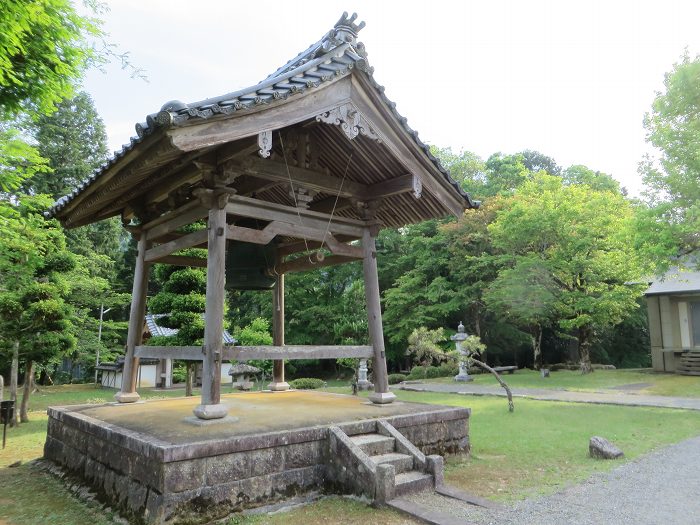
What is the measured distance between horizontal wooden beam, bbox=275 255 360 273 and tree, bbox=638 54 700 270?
1075 cm

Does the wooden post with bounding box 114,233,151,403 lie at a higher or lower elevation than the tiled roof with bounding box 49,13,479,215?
lower

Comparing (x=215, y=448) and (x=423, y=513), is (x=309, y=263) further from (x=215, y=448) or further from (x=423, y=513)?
(x=423, y=513)

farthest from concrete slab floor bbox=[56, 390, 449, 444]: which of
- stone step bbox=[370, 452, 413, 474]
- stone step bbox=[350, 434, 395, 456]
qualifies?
stone step bbox=[370, 452, 413, 474]

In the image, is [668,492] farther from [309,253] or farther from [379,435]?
[309,253]

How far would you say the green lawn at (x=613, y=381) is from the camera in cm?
1633

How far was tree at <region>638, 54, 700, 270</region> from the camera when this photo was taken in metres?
14.1

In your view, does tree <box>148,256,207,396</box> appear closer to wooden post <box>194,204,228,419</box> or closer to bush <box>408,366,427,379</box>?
wooden post <box>194,204,228,419</box>

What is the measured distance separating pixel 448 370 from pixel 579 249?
8483 millimetres

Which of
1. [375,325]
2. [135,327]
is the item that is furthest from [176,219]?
[375,325]

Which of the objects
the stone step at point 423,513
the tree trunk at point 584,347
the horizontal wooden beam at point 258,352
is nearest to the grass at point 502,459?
the stone step at point 423,513

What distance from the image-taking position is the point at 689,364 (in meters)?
21.0

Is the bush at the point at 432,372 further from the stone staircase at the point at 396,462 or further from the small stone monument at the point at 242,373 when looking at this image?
the stone staircase at the point at 396,462

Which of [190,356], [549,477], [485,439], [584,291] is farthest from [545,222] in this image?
[190,356]

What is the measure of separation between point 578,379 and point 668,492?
16.4m
